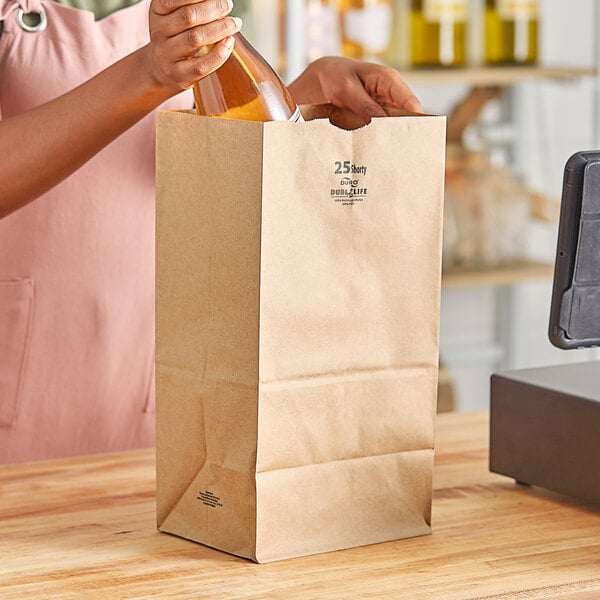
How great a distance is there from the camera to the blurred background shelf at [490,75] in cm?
279

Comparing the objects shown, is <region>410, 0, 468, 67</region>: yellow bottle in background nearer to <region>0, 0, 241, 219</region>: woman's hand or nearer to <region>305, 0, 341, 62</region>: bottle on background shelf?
<region>305, 0, 341, 62</region>: bottle on background shelf

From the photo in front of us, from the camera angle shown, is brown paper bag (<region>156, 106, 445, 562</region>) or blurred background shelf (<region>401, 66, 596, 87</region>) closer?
brown paper bag (<region>156, 106, 445, 562</region>)

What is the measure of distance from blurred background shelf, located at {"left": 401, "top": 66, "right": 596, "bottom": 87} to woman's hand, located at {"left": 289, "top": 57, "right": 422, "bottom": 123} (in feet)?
5.17

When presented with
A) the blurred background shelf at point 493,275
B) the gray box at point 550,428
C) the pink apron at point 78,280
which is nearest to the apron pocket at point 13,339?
the pink apron at point 78,280

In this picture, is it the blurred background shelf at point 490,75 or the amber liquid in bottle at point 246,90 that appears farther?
the blurred background shelf at point 490,75

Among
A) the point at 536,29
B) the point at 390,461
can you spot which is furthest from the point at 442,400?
the point at 390,461

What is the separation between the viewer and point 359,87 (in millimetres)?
1143

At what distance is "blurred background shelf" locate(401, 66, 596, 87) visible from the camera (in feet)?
9.16

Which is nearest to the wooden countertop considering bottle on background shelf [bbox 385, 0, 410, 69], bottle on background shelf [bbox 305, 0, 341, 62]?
bottle on background shelf [bbox 305, 0, 341, 62]

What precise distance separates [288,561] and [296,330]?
17cm

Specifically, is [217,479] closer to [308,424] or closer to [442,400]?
[308,424]

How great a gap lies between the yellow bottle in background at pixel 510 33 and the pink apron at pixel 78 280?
1735 mm

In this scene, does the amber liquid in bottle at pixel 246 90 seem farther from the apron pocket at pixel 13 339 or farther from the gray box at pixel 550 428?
the apron pocket at pixel 13 339

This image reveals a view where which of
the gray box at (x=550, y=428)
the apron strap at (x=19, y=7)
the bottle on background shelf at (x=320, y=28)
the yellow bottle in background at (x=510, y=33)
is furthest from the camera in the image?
the yellow bottle in background at (x=510, y=33)
